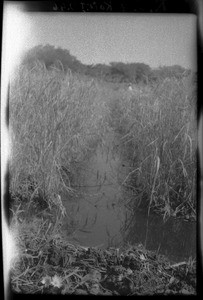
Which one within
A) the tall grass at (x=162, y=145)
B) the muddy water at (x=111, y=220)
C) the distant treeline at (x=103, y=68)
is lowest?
the muddy water at (x=111, y=220)

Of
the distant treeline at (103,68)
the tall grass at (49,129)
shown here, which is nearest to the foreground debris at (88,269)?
the tall grass at (49,129)

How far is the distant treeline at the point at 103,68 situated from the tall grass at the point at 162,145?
58mm

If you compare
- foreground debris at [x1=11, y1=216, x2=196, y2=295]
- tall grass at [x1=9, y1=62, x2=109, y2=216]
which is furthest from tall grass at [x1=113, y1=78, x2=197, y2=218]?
foreground debris at [x1=11, y1=216, x2=196, y2=295]

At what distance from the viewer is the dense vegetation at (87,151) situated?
74.3 inches

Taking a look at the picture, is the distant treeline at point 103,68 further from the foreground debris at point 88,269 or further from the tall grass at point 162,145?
the foreground debris at point 88,269

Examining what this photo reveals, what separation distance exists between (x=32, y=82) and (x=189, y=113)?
0.71m

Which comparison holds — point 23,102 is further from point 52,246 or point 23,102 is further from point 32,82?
point 52,246

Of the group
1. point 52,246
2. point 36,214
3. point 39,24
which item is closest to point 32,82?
point 39,24

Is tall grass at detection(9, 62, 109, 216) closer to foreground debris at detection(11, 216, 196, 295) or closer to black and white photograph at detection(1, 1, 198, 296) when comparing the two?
black and white photograph at detection(1, 1, 198, 296)

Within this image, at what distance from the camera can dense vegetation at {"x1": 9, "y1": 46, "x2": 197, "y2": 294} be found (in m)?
1.89

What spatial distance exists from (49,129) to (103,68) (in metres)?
0.36

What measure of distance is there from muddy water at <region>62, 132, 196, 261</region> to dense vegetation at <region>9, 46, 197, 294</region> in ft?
0.12

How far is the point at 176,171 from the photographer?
1.90 m

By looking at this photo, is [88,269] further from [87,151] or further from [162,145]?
[162,145]
